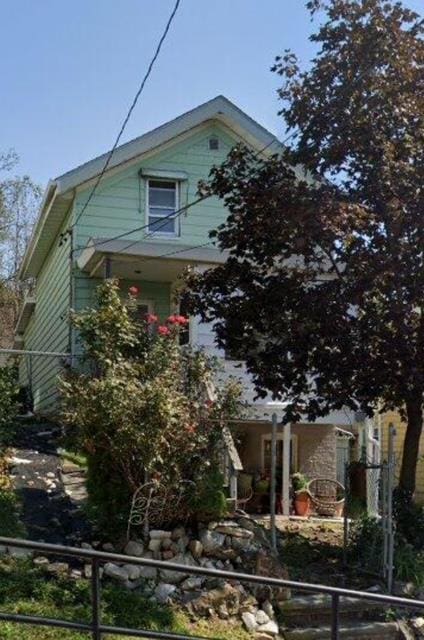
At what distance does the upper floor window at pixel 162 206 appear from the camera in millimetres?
16438

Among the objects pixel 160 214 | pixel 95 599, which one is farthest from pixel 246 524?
pixel 160 214

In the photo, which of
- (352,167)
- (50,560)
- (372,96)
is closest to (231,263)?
(352,167)

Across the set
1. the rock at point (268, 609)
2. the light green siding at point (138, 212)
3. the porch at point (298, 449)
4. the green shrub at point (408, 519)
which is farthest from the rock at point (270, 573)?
the light green siding at point (138, 212)

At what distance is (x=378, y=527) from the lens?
31.9ft

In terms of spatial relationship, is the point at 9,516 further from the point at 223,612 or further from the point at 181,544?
the point at 223,612

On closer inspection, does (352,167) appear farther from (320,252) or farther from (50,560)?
(50,560)

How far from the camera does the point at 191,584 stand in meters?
7.73

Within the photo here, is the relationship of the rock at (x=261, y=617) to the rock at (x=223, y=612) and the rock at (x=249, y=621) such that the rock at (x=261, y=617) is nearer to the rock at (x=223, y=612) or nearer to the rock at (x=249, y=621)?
the rock at (x=249, y=621)

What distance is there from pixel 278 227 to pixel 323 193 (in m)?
0.66

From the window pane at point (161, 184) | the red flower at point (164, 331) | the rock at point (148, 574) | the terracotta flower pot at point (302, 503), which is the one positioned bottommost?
the terracotta flower pot at point (302, 503)

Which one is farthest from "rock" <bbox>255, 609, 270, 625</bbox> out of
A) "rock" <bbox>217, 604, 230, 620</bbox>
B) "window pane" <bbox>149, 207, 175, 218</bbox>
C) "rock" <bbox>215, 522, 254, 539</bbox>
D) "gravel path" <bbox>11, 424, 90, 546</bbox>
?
"window pane" <bbox>149, 207, 175, 218</bbox>

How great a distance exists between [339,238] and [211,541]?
3707 millimetres

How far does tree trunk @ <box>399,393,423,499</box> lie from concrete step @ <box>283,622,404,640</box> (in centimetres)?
266

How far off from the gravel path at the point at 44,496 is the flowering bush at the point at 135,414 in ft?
1.54
